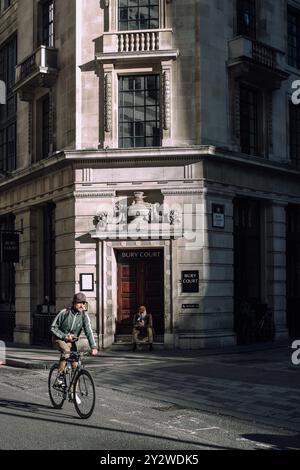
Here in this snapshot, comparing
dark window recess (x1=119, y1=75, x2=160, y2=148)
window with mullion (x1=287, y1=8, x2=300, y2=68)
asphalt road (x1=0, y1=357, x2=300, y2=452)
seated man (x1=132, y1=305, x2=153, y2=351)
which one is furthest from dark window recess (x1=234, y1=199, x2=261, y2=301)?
asphalt road (x1=0, y1=357, x2=300, y2=452)

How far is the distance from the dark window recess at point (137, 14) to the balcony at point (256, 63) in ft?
9.46

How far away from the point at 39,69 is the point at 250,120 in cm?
796

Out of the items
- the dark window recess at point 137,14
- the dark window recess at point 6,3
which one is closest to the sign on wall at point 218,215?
the dark window recess at point 137,14

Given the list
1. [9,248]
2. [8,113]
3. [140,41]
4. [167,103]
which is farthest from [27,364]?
[8,113]

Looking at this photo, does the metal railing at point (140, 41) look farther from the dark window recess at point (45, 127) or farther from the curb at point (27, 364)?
the curb at point (27, 364)

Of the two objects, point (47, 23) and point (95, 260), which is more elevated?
point (47, 23)

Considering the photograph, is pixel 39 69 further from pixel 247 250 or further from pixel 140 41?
pixel 247 250

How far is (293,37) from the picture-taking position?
24.8 m

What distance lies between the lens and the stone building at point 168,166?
66.5ft

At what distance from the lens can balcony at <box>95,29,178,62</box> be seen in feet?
67.3

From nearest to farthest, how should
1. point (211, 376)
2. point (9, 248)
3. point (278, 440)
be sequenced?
point (278, 440)
point (211, 376)
point (9, 248)

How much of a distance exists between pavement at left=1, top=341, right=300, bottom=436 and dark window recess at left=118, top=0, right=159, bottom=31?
1109 cm

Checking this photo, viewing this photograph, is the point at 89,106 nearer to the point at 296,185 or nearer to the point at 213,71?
the point at 213,71

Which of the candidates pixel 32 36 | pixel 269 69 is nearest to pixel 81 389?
pixel 269 69
